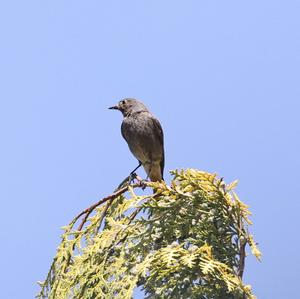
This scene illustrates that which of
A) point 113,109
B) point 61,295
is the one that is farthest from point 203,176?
point 113,109

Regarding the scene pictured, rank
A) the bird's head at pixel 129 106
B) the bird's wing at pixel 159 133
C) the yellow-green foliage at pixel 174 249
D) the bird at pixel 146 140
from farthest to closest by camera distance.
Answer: the bird's head at pixel 129 106
the bird's wing at pixel 159 133
the bird at pixel 146 140
the yellow-green foliage at pixel 174 249

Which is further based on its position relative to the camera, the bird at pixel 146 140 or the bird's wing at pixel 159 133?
the bird's wing at pixel 159 133

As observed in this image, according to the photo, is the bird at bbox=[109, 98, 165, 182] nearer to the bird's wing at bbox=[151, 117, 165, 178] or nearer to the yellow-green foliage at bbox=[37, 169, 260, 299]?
the bird's wing at bbox=[151, 117, 165, 178]

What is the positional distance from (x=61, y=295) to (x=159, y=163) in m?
4.57

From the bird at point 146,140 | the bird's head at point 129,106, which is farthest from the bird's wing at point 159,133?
the bird's head at point 129,106

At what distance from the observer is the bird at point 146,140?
8.80 meters

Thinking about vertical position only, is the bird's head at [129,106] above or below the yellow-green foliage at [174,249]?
above

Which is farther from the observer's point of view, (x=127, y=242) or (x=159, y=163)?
(x=159, y=163)

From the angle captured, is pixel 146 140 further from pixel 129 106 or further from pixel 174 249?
pixel 174 249

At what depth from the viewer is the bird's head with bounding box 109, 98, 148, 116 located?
921cm

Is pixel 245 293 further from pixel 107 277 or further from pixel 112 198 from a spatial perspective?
pixel 112 198

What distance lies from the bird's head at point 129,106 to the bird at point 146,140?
0.25 ft

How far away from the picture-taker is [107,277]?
14.1 feet

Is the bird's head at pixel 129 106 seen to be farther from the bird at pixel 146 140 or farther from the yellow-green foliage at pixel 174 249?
the yellow-green foliage at pixel 174 249
